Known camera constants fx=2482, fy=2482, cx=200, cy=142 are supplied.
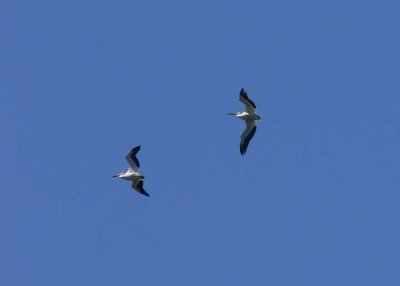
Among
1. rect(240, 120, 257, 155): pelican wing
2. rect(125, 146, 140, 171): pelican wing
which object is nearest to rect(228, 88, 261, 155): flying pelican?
rect(240, 120, 257, 155): pelican wing

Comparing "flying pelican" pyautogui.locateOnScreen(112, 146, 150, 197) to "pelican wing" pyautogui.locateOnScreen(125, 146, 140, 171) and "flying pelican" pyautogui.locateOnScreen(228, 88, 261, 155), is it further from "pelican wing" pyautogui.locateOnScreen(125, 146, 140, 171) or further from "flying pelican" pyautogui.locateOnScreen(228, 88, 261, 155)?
"flying pelican" pyautogui.locateOnScreen(228, 88, 261, 155)

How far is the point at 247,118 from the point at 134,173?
933cm

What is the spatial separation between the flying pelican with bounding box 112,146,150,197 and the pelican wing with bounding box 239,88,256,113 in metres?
8.67

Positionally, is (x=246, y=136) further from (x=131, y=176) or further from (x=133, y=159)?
(x=131, y=176)

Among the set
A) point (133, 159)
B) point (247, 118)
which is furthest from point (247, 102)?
point (133, 159)

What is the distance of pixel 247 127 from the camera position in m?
183

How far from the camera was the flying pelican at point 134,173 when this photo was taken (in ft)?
600

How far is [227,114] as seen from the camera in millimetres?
185125

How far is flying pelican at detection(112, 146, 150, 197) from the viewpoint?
Answer: 18275 centimetres

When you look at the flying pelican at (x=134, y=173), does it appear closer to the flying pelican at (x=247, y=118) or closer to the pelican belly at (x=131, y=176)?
the pelican belly at (x=131, y=176)

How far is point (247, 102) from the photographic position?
181m

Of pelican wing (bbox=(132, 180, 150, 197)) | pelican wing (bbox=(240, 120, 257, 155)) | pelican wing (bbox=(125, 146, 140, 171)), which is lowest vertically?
pelican wing (bbox=(132, 180, 150, 197))

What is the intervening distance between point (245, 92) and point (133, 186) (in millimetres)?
11252

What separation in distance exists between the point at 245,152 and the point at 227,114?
370 cm
